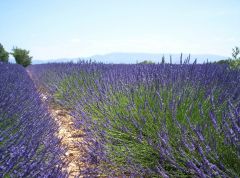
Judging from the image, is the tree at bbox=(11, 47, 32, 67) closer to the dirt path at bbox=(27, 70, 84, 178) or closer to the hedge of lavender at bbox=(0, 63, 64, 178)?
the dirt path at bbox=(27, 70, 84, 178)

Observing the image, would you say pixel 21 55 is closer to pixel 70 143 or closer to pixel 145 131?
pixel 70 143

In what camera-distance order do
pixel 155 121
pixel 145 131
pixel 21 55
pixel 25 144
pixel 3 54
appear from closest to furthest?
pixel 25 144 < pixel 155 121 < pixel 145 131 < pixel 3 54 < pixel 21 55

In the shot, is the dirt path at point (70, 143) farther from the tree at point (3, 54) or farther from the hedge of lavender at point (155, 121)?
the tree at point (3, 54)

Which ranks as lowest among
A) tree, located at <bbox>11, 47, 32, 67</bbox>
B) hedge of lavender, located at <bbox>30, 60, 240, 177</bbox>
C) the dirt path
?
the dirt path

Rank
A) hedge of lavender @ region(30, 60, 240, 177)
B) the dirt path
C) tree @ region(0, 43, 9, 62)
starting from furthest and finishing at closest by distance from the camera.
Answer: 1. tree @ region(0, 43, 9, 62)
2. the dirt path
3. hedge of lavender @ region(30, 60, 240, 177)

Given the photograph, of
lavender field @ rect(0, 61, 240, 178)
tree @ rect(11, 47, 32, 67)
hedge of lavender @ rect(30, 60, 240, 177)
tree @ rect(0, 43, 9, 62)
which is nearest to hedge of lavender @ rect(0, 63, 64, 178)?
lavender field @ rect(0, 61, 240, 178)

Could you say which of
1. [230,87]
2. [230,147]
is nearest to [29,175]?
[230,147]

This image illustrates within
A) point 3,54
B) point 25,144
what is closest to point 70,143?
point 25,144

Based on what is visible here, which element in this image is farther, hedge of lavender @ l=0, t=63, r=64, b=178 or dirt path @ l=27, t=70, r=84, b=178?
dirt path @ l=27, t=70, r=84, b=178

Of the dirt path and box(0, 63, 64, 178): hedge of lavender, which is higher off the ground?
box(0, 63, 64, 178): hedge of lavender

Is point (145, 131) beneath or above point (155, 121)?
beneath

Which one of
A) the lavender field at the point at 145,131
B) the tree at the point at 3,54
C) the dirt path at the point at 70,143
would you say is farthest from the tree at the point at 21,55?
the lavender field at the point at 145,131

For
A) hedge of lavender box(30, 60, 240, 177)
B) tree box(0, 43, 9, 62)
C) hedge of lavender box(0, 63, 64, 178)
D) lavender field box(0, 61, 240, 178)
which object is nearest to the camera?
hedge of lavender box(0, 63, 64, 178)

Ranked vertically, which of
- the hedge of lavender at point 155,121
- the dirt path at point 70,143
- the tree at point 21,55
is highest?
the tree at point 21,55
